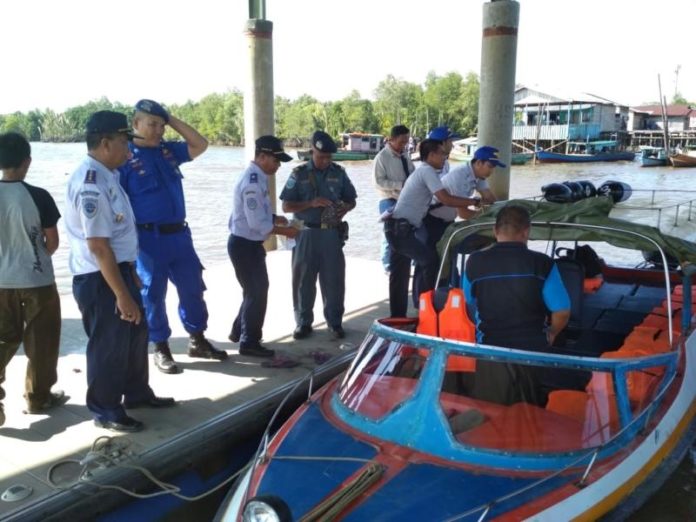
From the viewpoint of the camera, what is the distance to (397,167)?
664 centimetres

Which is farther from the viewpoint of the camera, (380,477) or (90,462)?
(90,462)

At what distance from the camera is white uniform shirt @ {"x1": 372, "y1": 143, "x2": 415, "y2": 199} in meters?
6.64

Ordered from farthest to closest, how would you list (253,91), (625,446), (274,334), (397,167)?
(253,91) → (397,167) → (274,334) → (625,446)

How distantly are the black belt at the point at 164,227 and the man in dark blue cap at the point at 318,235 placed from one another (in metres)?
1.13

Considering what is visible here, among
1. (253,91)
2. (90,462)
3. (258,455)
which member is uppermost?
(253,91)

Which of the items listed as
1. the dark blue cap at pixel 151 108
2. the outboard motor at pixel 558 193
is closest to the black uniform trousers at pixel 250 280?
the dark blue cap at pixel 151 108

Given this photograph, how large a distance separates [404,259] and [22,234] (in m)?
3.29

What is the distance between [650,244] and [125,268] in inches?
125

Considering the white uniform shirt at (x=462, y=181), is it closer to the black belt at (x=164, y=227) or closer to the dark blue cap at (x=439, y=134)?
the dark blue cap at (x=439, y=134)

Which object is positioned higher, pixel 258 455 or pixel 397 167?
pixel 397 167

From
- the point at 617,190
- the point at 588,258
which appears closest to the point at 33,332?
the point at 588,258

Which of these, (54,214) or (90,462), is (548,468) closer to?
(90,462)

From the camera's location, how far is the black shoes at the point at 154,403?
3.85 m

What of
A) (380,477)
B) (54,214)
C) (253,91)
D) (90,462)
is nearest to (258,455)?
(380,477)
